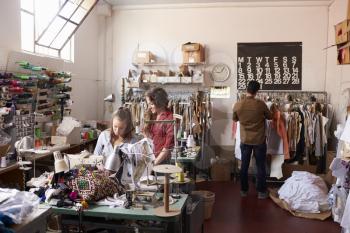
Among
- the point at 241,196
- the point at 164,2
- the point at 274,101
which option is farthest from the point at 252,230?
the point at 164,2

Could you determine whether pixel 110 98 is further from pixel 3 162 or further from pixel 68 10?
pixel 3 162

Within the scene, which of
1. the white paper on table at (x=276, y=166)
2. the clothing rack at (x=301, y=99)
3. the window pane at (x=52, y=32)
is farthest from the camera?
the clothing rack at (x=301, y=99)

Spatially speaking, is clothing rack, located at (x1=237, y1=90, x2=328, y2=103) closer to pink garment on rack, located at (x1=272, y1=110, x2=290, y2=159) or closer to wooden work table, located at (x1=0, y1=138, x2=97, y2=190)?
pink garment on rack, located at (x1=272, y1=110, x2=290, y2=159)

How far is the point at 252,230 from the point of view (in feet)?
12.4

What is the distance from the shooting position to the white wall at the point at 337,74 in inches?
200

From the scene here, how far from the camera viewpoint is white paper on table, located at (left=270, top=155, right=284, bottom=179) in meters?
5.36

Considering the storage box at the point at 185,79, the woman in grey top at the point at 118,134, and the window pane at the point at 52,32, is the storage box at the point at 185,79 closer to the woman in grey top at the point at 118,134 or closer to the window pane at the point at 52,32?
the window pane at the point at 52,32

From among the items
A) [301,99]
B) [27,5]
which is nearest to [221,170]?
[301,99]

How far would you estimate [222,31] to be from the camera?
247 inches

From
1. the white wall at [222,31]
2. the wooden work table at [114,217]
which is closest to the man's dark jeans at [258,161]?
the white wall at [222,31]

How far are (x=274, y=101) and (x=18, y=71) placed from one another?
3867 millimetres

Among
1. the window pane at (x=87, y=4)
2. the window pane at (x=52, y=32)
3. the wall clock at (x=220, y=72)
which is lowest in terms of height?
the wall clock at (x=220, y=72)

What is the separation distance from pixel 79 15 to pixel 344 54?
3985mm

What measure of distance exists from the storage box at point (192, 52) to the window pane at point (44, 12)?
7.27 ft
